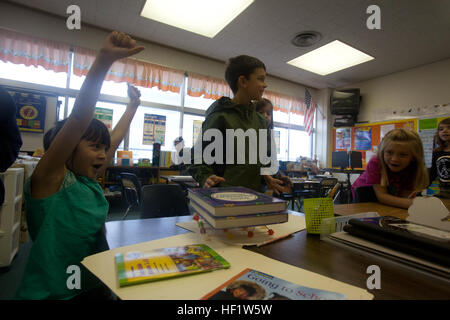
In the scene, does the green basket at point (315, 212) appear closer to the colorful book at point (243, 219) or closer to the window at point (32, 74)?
the colorful book at point (243, 219)

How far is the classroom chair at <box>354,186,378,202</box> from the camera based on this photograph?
3.99 feet

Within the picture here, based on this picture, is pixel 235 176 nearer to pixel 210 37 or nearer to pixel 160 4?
pixel 160 4

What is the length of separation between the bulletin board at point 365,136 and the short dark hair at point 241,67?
518 cm

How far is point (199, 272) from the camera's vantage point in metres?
0.42

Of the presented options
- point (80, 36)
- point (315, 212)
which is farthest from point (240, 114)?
point (80, 36)

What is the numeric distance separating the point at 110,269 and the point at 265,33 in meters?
4.13

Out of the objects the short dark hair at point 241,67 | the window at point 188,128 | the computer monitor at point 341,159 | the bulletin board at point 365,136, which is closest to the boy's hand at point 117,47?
the short dark hair at point 241,67

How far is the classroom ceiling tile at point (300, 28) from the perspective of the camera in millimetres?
3090

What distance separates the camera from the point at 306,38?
3.82 meters

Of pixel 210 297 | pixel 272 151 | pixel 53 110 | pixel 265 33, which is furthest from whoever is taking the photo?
pixel 265 33

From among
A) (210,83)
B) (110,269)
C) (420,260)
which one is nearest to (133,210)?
(210,83)

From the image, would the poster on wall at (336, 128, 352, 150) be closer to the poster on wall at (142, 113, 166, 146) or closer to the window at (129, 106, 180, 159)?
the window at (129, 106, 180, 159)

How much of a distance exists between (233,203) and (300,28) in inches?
154

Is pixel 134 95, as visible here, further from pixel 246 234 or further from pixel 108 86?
pixel 108 86
